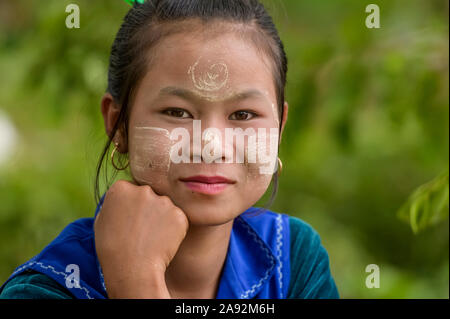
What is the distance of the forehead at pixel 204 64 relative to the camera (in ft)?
4.54

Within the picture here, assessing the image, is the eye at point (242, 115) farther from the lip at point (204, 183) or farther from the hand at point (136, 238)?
the hand at point (136, 238)

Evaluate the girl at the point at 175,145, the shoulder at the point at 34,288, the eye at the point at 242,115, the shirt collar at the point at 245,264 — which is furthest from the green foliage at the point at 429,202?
the shoulder at the point at 34,288

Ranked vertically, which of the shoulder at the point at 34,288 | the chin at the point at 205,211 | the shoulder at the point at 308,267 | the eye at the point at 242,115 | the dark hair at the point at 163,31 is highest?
the dark hair at the point at 163,31

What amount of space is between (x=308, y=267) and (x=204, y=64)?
72 centimetres

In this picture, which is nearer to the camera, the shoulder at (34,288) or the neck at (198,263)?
the shoulder at (34,288)

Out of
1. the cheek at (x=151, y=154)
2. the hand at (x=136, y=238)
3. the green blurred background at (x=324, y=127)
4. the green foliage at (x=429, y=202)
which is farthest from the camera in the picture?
the green blurred background at (x=324, y=127)

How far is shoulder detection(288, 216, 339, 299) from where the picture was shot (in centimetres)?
173

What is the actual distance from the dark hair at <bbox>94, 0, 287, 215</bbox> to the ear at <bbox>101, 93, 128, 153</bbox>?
0.01 m

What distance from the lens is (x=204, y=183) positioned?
1.40 meters

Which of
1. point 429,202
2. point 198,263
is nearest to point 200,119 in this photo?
point 198,263

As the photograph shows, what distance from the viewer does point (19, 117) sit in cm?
452

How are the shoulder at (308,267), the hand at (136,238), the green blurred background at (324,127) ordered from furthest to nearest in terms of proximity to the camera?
1. the green blurred background at (324,127)
2. the shoulder at (308,267)
3. the hand at (136,238)

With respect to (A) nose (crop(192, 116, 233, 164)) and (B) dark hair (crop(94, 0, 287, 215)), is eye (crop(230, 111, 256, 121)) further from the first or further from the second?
(B) dark hair (crop(94, 0, 287, 215))
